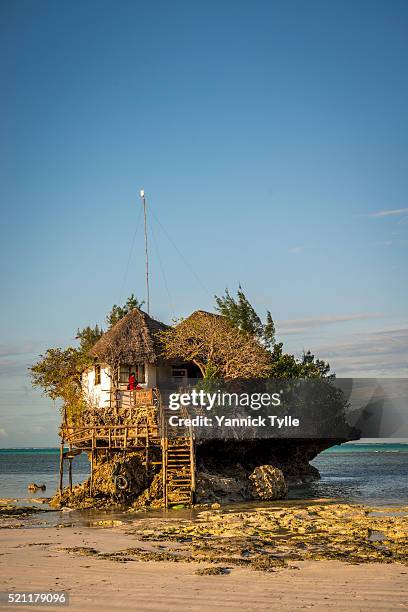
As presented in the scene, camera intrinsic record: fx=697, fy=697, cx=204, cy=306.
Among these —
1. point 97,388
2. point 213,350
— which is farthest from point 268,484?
point 97,388

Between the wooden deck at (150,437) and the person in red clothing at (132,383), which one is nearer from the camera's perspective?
the wooden deck at (150,437)

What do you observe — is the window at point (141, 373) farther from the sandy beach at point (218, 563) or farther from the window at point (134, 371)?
the sandy beach at point (218, 563)

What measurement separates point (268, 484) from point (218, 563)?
16870 mm

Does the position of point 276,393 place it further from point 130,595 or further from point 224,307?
point 130,595

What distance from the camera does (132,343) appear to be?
3512 centimetres

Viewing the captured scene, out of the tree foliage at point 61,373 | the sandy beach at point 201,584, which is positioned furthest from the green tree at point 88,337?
the sandy beach at point 201,584

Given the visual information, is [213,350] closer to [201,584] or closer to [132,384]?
[132,384]

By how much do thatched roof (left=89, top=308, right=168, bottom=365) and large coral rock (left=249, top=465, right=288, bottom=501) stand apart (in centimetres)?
759

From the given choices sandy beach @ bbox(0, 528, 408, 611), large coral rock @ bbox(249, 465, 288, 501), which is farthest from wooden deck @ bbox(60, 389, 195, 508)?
sandy beach @ bbox(0, 528, 408, 611)

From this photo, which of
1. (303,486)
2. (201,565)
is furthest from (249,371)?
(201,565)

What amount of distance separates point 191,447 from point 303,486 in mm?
15126

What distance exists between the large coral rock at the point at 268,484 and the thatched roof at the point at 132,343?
299 inches

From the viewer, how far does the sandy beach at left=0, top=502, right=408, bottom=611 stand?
12.0 m

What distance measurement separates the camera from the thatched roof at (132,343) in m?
34.7
